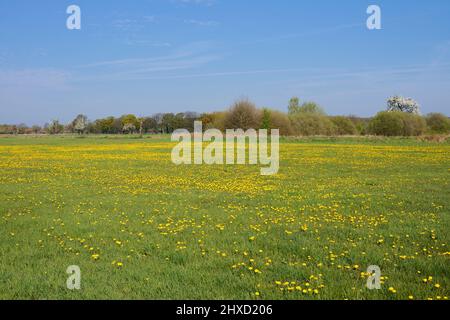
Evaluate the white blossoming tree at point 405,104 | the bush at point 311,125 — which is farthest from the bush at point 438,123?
the bush at point 311,125

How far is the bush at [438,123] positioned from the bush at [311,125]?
2717 centimetres

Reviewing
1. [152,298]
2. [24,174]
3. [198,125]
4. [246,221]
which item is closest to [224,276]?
[152,298]

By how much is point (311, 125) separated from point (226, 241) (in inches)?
4108

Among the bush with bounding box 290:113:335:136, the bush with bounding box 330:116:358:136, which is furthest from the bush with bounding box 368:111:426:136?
the bush with bounding box 330:116:358:136

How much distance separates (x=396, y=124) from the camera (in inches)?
4070

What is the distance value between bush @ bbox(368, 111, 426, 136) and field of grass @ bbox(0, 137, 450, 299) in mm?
94522

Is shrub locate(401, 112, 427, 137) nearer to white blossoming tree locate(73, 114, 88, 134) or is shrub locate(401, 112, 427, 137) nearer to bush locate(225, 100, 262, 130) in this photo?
bush locate(225, 100, 262, 130)

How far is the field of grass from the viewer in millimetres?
6328

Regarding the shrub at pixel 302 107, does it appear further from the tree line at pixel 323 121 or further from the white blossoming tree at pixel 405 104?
the white blossoming tree at pixel 405 104

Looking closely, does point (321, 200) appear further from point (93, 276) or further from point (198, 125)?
point (198, 125)

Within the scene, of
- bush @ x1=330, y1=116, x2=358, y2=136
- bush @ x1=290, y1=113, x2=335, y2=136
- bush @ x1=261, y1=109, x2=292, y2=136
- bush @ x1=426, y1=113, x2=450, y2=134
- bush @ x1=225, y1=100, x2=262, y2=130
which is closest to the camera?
bush @ x1=225, y1=100, x2=262, y2=130

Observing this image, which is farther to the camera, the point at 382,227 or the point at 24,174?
the point at 24,174

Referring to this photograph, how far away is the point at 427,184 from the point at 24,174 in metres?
21.9
